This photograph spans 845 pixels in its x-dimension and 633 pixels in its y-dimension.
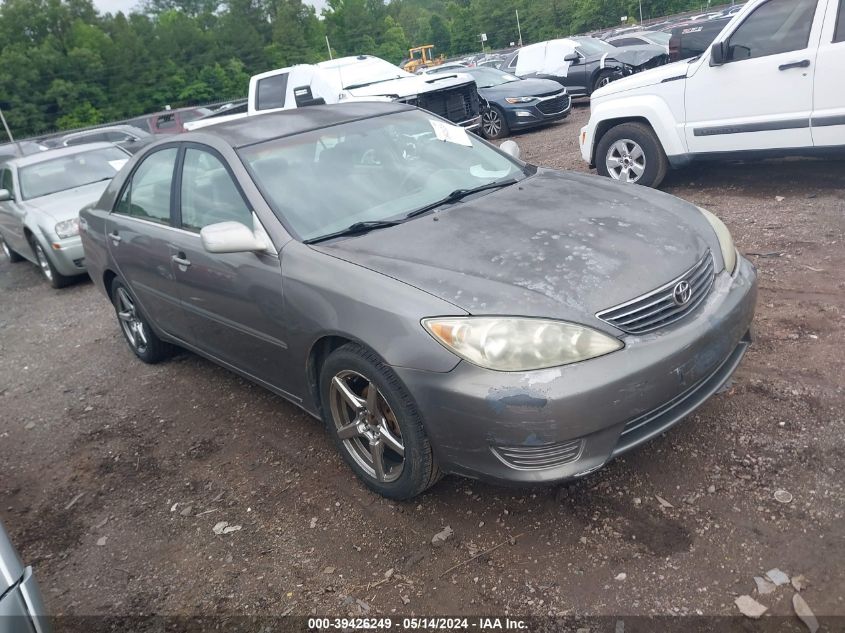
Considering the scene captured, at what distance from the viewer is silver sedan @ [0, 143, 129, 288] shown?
766cm

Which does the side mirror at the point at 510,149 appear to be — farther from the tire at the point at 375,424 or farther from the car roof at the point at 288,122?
the tire at the point at 375,424

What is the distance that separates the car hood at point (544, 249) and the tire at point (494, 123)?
10.3 metres

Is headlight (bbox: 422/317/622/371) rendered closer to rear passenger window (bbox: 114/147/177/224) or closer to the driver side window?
rear passenger window (bbox: 114/147/177/224)

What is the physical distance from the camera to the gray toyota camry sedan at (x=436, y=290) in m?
2.47

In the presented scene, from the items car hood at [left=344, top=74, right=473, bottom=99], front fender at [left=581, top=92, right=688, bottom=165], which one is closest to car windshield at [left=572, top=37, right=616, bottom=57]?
car hood at [left=344, top=74, right=473, bottom=99]

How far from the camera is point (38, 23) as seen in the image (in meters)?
63.1

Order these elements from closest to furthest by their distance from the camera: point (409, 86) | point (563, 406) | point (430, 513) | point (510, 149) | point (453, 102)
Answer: point (563, 406)
point (430, 513)
point (510, 149)
point (409, 86)
point (453, 102)

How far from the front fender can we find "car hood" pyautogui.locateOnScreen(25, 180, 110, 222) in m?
5.65

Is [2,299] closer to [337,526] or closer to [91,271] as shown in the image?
[91,271]

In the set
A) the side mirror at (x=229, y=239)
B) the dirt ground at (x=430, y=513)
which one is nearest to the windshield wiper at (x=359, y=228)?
the side mirror at (x=229, y=239)

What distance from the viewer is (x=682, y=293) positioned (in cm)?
269

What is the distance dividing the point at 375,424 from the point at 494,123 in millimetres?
11560

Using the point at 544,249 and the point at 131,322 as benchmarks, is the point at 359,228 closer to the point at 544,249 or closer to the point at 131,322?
the point at 544,249

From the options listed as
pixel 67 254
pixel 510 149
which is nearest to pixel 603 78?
pixel 67 254
